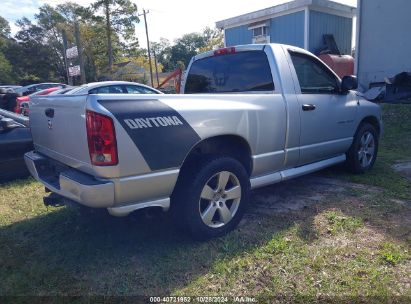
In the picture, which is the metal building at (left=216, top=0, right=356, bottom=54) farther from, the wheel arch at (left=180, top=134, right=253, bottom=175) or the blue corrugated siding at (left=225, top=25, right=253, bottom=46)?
the wheel arch at (left=180, top=134, right=253, bottom=175)

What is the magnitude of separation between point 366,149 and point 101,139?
166 inches

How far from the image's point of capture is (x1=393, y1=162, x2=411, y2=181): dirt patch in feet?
17.2

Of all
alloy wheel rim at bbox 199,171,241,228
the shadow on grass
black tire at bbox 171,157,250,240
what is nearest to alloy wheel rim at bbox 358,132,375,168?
the shadow on grass

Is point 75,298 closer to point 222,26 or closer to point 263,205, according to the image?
point 263,205

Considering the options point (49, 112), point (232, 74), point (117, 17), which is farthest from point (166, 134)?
point (117, 17)

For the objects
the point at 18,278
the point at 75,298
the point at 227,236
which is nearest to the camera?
the point at 75,298

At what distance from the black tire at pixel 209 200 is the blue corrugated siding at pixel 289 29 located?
13812mm

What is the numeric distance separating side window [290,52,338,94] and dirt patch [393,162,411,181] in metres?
1.81

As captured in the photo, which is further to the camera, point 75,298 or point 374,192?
point 374,192

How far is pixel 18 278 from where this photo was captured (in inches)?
111

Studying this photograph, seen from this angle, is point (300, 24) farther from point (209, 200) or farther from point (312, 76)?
point (209, 200)

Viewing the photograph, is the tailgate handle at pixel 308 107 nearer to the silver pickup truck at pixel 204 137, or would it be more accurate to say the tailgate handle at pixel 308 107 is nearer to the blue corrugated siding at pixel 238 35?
the silver pickup truck at pixel 204 137

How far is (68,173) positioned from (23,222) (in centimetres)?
160

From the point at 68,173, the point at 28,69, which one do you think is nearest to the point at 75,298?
the point at 68,173
